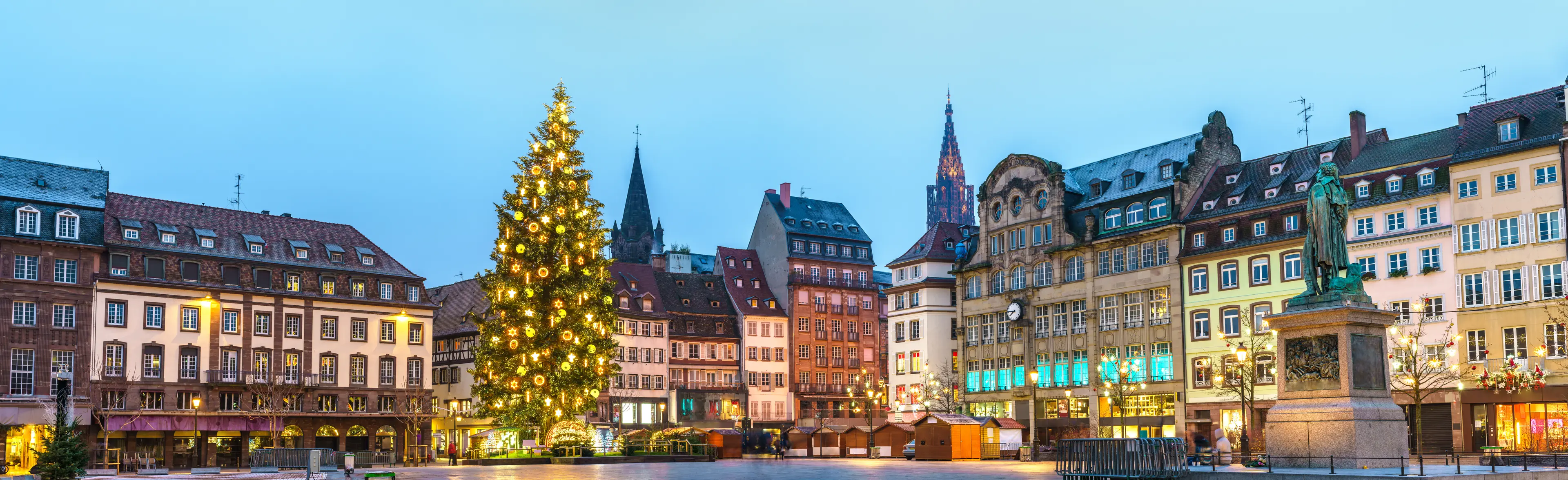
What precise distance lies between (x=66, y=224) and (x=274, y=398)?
13.1 m

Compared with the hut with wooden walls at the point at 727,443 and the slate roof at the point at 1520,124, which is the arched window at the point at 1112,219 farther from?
the hut with wooden walls at the point at 727,443

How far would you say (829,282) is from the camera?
4525 inches

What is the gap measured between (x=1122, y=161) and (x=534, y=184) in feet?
131

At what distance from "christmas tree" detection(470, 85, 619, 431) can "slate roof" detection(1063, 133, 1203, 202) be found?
113 feet

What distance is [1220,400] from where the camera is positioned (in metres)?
70.2

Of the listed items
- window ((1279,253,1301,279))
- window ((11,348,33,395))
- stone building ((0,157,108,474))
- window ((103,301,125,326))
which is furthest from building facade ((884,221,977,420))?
window ((11,348,33,395))

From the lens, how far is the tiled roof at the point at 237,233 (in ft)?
247

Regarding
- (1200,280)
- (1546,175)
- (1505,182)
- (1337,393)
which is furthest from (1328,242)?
(1200,280)

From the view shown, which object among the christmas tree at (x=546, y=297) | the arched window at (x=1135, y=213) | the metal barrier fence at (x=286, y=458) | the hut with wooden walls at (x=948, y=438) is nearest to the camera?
the metal barrier fence at (x=286, y=458)

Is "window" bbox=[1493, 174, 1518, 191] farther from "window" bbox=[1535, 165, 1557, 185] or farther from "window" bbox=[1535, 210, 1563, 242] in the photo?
"window" bbox=[1535, 210, 1563, 242]

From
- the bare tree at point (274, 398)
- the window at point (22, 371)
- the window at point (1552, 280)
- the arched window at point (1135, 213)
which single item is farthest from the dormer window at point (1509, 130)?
the window at point (22, 371)

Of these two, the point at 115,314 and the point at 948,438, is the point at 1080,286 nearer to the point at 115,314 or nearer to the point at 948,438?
the point at 948,438

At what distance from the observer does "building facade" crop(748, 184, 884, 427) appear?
112 m

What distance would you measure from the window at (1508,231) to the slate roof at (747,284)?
195 feet
